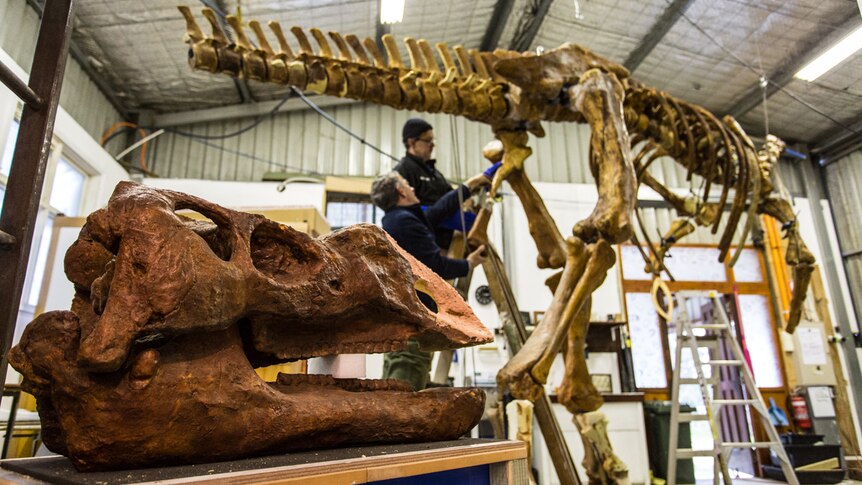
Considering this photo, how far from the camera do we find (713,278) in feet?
28.7

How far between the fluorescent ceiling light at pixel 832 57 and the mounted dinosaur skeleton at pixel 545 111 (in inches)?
30.1

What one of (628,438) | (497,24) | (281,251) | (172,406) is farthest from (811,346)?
(172,406)

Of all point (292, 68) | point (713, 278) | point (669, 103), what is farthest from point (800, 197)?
point (292, 68)

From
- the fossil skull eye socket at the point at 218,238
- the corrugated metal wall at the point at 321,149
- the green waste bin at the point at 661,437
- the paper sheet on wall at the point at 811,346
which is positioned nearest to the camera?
the fossil skull eye socket at the point at 218,238

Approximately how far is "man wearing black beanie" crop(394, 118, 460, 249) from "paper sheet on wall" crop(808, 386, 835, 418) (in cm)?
698

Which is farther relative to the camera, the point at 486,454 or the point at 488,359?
the point at 488,359

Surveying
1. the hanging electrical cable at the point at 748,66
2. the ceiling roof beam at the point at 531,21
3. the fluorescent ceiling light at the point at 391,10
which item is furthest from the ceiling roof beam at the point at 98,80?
the hanging electrical cable at the point at 748,66

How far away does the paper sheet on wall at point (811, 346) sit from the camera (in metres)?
7.84

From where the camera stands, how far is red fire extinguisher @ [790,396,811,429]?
302 inches

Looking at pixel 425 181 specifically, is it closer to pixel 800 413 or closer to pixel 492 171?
pixel 492 171

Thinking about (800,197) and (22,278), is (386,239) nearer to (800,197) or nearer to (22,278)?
(22,278)

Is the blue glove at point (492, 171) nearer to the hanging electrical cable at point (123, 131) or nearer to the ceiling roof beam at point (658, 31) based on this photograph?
the ceiling roof beam at point (658, 31)

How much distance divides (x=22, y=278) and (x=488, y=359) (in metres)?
6.51

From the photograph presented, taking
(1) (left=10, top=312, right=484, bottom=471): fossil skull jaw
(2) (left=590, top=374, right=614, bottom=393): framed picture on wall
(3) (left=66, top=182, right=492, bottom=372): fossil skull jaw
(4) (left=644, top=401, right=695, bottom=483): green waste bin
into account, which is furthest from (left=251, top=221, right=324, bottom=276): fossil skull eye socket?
(2) (left=590, top=374, right=614, bottom=393): framed picture on wall
